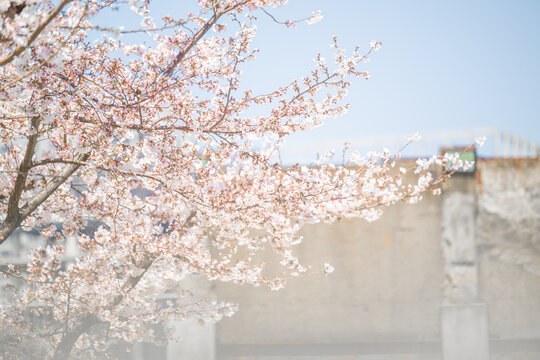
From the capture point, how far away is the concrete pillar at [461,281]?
32.2 feet

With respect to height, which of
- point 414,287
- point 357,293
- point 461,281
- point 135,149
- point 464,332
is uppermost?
point 135,149

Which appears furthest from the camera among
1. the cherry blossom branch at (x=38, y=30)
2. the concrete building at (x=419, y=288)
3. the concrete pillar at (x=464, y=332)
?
the concrete building at (x=419, y=288)

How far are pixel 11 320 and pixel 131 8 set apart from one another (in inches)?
181

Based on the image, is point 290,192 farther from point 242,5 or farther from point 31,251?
point 31,251

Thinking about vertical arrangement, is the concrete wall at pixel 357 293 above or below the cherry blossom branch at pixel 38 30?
below

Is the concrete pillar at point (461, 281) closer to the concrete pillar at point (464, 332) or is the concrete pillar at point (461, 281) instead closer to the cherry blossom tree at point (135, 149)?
the concrete pillar at point (464, 332)

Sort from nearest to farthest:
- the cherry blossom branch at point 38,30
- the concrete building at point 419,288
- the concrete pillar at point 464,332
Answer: the cherry blossom branch at point 38,30 → the concrete pillar at point 464,332 → the concrete building at point 419,288

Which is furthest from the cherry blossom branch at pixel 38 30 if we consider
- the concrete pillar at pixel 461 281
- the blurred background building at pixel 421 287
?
the concrete pillar at pixel 461 281

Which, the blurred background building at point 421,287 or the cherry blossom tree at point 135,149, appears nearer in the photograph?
the cherry blossom tree at point 135,149

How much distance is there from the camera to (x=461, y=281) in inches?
398

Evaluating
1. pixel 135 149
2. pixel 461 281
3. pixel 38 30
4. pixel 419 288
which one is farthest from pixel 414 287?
pixel 38 30

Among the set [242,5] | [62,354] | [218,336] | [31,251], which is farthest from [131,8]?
[218,336]

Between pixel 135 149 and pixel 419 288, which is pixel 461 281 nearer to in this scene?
pixel 419 288

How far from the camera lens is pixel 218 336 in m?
10.0
